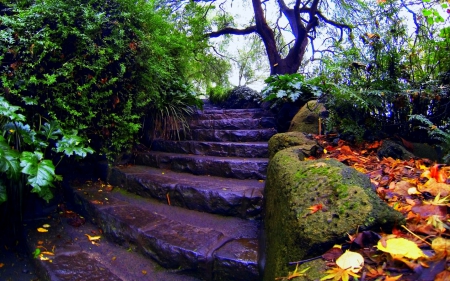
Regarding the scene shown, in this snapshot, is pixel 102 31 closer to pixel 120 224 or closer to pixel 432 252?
pixel 120 224

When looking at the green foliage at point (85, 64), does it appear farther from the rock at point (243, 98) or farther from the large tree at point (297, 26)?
the large tree at point (297, 26)

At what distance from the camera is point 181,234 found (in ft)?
6.35

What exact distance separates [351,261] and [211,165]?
2.21 metres

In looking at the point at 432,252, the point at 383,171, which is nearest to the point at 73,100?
the point at 383,171

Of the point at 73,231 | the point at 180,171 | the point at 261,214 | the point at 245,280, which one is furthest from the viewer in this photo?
the point at 180,171

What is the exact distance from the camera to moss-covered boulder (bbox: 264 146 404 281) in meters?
0.98

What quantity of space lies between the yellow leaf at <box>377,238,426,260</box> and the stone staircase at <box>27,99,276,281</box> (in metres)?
0.87

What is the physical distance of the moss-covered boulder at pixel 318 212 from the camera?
0.98m

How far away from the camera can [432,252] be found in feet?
2.53

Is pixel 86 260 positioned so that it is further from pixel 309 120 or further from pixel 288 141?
pixel 309 120

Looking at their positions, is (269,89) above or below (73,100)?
above

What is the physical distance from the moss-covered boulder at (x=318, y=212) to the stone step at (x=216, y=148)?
171cm

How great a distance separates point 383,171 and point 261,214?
0.89 metres

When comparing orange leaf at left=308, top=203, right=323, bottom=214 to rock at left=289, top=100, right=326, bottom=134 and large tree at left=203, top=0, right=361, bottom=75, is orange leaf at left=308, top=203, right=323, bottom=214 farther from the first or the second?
large tree at left=203, top=0, right=361, bottom=75
